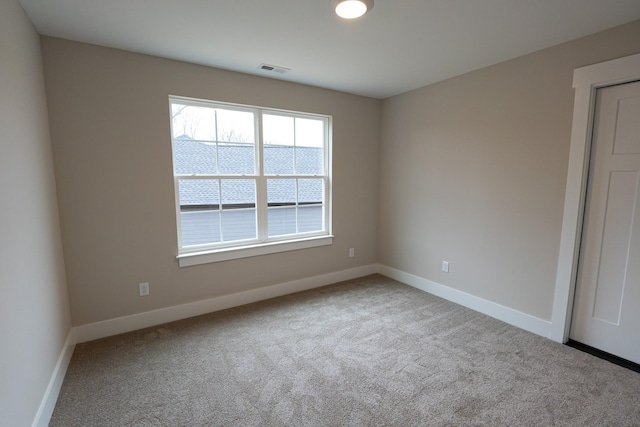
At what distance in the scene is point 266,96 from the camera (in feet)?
10.5

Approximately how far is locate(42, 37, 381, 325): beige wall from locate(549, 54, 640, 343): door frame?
2.65m

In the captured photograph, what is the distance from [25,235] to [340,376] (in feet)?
6.81

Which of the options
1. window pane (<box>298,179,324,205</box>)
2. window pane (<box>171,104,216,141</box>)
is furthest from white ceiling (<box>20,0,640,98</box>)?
window pane (<box>298,179,324,205</box>)

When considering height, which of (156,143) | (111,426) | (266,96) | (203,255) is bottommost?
(111,426)

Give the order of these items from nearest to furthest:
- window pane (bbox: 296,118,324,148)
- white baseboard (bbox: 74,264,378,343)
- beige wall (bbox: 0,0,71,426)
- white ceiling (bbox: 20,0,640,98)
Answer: beige wall (bbox: 0,0,71,426), white ceiling (bbox: 20,0,640,98), white baseboard (bbox: 74,264,378,343), window pane (bbox: 296,118,324,148)

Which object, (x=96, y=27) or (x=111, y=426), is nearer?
(x=111, y=426)

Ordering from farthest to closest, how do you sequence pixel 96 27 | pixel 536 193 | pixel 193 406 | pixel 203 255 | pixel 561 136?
1. pixel 203 255
2. pixel 536 193
3. pixel 561 136
4. pixel 96 27
5. pixel 193 406

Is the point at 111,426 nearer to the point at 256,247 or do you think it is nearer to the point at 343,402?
the point at 343,402

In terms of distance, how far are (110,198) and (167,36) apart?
4.53 ft

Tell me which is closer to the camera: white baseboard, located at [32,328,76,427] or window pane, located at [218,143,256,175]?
white baseboard, located at [32,328,76,427]

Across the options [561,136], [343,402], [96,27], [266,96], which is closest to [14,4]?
[96,27]

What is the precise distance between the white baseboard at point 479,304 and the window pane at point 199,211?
2400 millimetres

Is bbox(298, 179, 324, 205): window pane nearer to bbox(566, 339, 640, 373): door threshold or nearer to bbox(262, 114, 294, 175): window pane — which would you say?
bbox(262, 114, 294, 175): window pane

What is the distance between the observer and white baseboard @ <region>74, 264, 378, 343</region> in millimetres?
2535
